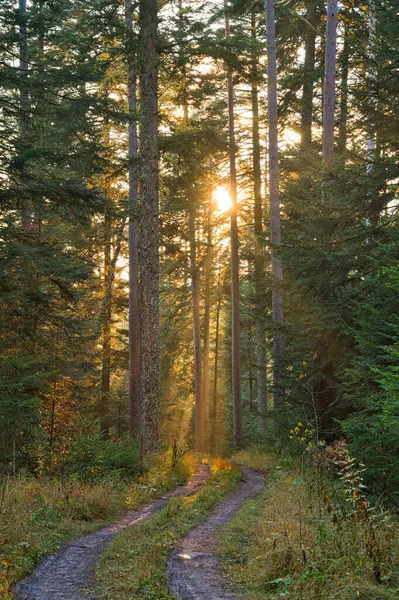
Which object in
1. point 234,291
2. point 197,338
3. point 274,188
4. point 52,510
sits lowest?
point 52,510

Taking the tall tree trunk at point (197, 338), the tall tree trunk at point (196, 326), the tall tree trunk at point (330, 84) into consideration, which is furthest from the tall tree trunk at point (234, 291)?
the tall tree trunk at point (330, 84)

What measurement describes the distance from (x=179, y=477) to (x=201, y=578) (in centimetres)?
862

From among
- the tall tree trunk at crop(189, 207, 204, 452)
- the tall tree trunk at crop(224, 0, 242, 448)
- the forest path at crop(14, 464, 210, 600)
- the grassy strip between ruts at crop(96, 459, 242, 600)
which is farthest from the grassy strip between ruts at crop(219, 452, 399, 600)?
the tall tree trunk at crop(189, 207, 204, 452)

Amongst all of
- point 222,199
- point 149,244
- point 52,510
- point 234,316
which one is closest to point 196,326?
point 234,316

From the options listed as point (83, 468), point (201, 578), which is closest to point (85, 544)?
point (201, 578)

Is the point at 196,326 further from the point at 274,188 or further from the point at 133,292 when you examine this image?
the point at 274,188

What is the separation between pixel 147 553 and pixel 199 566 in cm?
79

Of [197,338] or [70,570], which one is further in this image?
[197,338]

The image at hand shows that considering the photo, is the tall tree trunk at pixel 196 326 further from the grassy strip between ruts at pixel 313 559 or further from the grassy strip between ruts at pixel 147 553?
the grassy strip between ruts at pixel 313 559

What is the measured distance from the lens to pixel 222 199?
84.9 ft

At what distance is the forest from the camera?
6789 mm

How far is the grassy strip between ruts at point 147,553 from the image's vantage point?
6.14m

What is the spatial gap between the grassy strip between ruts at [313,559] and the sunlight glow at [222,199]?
18.2 metres

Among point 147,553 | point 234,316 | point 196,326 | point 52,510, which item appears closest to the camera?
point 147,553
